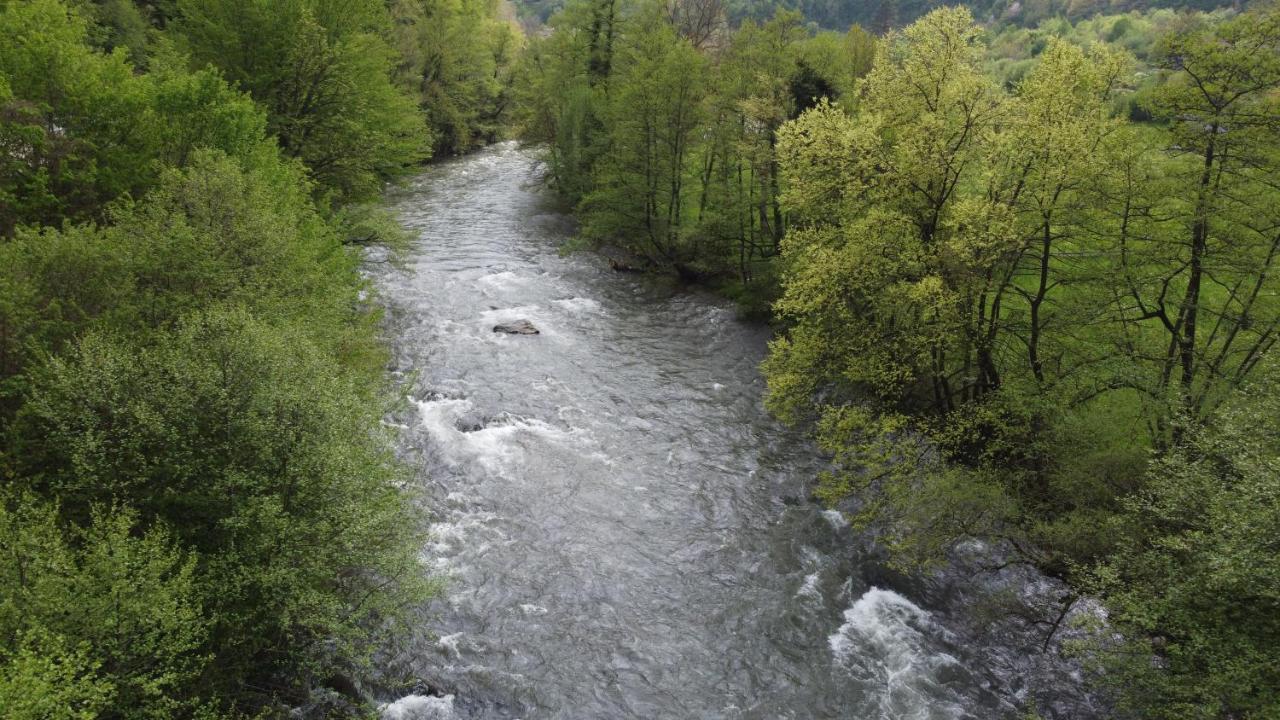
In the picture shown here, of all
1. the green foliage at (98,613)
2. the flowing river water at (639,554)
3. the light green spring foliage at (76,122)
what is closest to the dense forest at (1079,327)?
the flowing river water at (639,554)

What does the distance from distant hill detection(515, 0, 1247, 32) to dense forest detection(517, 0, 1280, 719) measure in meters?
83.6

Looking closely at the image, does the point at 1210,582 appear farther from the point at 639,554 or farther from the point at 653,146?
the point at 653,146

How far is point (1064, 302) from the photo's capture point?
2106cm

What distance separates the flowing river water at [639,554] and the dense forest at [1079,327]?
7.56ft

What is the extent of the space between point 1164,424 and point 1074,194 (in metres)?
6.51

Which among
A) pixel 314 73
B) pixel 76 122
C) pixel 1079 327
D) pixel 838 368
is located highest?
pixel 314 73

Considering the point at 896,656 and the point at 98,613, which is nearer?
the point at 98,613

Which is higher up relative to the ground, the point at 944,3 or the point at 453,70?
the point at 944,3

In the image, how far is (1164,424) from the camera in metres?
17.9

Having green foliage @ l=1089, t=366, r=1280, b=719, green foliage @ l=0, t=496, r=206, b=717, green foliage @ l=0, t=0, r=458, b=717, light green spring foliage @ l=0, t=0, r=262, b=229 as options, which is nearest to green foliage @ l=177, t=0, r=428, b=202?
light green spring foliage @ l=0, t=0, r=262, b=229

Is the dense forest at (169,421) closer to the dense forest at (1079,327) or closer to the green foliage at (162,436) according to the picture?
the green foliage at (162,436)

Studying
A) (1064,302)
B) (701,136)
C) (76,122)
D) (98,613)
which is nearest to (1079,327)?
(1064,302)

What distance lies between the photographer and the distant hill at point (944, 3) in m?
120

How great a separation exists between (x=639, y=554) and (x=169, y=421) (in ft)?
41.1
